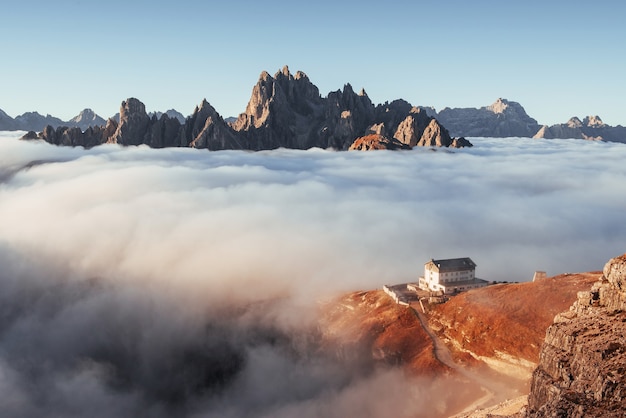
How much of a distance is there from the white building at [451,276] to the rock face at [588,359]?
3395 inches

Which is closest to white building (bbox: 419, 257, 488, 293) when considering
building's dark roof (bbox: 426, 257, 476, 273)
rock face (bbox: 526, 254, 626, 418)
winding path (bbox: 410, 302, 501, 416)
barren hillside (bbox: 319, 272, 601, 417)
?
building's dark roof (bbox: 426, 257, 476, 273)

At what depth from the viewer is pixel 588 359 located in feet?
138

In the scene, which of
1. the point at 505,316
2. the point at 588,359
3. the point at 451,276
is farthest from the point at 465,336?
the point at 588,359

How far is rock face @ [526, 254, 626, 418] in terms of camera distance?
1516 inches

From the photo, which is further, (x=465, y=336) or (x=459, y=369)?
(x=465, y=336)

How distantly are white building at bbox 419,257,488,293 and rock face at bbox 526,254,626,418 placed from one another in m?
86.2

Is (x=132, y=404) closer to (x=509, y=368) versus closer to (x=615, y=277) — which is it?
(x=509, y=368)

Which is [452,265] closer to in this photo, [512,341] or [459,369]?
[512,341]

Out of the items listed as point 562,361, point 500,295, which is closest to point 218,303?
point 500,295

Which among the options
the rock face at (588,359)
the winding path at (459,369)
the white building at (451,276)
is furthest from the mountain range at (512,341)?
the white building at (451,276)

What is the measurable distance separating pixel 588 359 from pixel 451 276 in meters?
99.4

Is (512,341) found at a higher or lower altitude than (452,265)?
lower

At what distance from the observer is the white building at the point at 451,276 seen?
139 meters

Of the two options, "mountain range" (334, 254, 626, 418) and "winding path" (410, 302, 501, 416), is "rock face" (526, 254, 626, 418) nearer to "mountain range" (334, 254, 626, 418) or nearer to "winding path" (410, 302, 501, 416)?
"mountain range" (334, 254, 626, 418)
